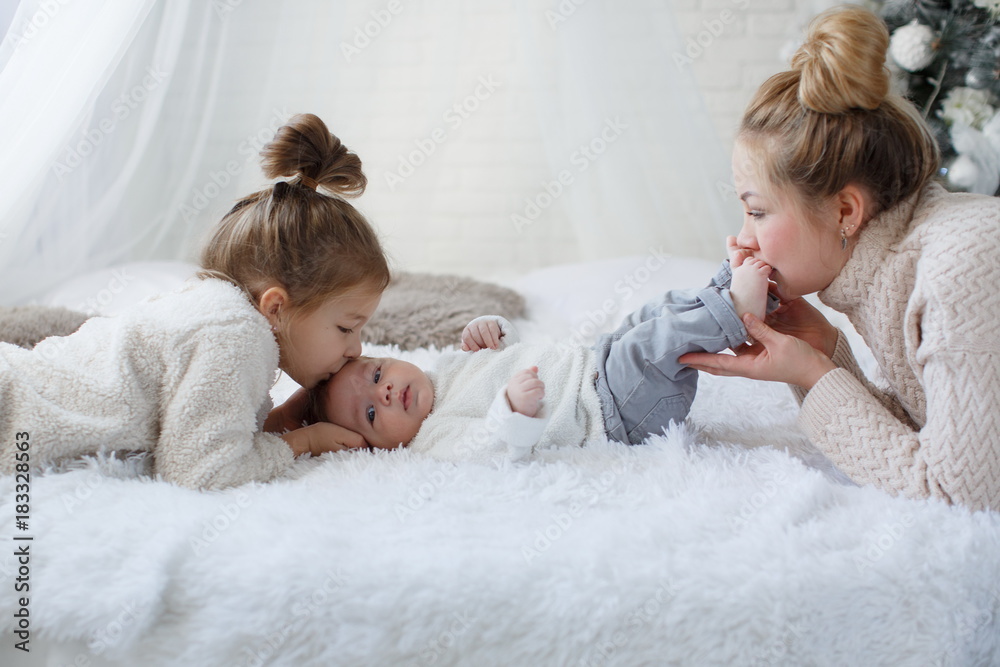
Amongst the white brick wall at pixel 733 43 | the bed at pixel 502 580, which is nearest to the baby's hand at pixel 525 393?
the bed at pixel 502 580

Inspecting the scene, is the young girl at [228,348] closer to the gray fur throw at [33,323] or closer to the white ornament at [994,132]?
the gray fur throw at [33,323]

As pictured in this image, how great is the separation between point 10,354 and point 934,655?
134cm

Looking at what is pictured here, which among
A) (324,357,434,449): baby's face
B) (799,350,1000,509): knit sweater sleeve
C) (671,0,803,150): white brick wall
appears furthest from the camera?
(671,0,803,150): white brick wall

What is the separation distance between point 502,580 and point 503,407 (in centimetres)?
37

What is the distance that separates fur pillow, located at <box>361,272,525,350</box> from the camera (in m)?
2.03

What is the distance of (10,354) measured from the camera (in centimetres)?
116

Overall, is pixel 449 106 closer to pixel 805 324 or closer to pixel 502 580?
pixel 805 324

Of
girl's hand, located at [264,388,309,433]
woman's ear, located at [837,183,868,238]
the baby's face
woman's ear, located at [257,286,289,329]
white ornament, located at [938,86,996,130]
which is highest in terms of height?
white ornament, located at [938,86,996,130]

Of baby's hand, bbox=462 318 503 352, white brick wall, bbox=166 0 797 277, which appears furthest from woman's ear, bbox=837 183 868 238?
white brick wall, bbox=166 0 797 277

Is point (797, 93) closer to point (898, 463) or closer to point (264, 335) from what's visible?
point (898, 463)

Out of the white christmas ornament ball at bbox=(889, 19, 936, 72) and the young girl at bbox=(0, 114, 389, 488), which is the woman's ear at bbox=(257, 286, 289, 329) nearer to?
the young girl at bbox=(0, 114, 389, 488)

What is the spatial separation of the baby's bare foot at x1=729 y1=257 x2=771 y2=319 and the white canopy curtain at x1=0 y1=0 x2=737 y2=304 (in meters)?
1.17

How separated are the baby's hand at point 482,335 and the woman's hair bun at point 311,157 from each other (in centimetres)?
37

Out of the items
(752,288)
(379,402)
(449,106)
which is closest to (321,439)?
(379,402)
